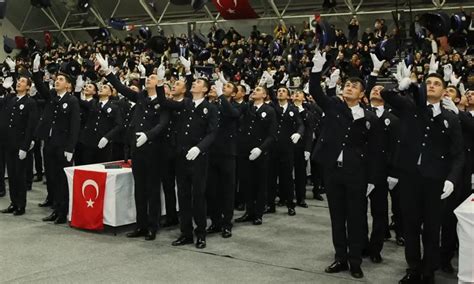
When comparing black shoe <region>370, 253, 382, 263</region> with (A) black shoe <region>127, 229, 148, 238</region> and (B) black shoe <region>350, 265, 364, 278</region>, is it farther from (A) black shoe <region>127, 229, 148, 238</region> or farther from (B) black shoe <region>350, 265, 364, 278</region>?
(A) black shoe <region>127, 229, 148, 238</region>

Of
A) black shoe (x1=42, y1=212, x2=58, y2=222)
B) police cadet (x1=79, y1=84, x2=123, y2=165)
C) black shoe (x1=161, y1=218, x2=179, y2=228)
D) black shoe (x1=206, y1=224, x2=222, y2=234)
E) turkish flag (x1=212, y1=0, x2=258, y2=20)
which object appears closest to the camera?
black shoe (x1=206, y1=224, x2=222, y2=234)

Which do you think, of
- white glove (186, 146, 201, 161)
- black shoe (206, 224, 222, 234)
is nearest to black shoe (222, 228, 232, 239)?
black shoe (206, 224, 222, 234)

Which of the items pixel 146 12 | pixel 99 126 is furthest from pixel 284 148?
pixel 146 12

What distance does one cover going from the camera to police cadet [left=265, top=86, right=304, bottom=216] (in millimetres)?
8633

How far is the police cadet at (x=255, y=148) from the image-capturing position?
806 centimetres

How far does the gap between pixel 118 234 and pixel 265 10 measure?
1559 cm

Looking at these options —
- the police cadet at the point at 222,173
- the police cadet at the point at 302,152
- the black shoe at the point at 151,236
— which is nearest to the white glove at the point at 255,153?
the police cadet at the point at 222,173

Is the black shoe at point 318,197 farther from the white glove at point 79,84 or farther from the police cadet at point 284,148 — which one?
the white glove at point 79,84

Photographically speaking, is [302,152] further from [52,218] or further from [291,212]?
[52,218]

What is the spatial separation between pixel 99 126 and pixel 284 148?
2.54 m

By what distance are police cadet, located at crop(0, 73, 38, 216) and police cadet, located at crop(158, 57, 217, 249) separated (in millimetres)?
2419

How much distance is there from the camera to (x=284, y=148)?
8664 mm

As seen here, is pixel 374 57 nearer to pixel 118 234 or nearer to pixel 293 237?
pixel 293 237

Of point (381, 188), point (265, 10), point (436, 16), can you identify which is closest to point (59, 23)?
point (265, 10)
